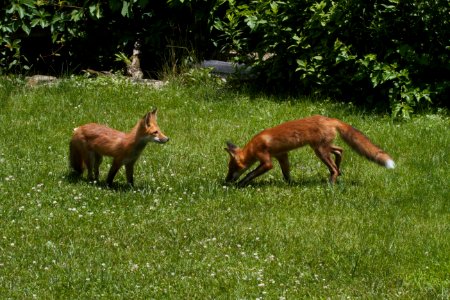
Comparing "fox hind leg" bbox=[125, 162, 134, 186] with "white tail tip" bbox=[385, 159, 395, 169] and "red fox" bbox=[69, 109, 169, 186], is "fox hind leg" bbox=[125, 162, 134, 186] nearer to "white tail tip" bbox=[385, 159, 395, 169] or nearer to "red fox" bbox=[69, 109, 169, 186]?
"red fox" bbox=[69, 109, 169, 186]

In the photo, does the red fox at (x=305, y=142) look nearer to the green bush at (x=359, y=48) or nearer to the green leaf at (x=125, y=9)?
the green bush at (x=359, y=48)

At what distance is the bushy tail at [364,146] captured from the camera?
10.2 metres

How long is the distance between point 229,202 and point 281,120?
11.3 feet

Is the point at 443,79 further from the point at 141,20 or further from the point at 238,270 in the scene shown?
the point at 238,270

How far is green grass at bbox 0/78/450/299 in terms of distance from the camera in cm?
760

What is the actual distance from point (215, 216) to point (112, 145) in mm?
1701

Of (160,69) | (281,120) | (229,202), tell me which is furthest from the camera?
(160,69)

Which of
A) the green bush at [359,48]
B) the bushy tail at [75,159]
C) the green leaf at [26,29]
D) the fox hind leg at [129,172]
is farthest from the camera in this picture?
the green leaf at [26,29]

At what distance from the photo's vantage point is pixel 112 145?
1021 centimetres

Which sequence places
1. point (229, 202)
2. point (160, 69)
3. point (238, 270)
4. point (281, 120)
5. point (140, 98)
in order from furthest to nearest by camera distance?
point (160, 69), point (140, 98), point (281, 120), point (229, 202), point (238, 270)

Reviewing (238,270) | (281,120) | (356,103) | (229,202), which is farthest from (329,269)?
(356,103)

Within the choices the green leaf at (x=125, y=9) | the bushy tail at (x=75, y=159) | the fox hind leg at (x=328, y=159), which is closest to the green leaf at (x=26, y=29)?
the green leaf at (x=125, y=9)

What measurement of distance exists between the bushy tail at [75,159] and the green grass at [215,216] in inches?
6.2

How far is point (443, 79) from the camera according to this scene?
13.7 m
